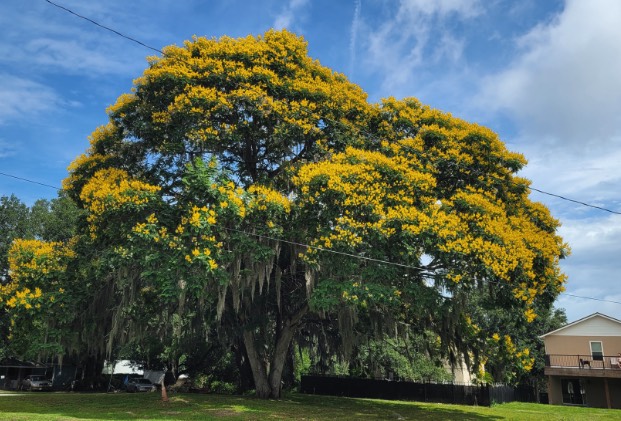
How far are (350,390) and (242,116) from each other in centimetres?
2053

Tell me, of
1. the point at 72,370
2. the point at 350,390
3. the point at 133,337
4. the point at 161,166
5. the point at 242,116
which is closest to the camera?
the point at 242,116

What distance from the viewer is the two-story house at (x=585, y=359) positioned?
2981 centimetres

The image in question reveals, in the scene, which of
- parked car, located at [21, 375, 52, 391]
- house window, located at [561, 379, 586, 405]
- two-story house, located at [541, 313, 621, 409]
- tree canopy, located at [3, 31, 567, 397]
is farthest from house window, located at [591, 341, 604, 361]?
parked car, located at [21, 375, 52, 391]

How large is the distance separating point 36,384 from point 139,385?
22.4ft

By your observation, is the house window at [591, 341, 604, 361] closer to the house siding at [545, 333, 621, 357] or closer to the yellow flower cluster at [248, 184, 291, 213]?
the house siding at [545, 333, 621, 357]

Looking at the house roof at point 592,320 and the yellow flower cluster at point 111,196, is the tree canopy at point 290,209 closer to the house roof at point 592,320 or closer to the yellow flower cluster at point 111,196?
the yellow flower cluster at point 111,196

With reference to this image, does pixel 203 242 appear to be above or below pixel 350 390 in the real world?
above

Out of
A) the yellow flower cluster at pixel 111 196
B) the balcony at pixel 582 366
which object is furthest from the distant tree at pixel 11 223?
the balcony at pixel 582 366

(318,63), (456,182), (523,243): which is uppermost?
(318,63)

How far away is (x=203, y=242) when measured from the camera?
13539 millimetres

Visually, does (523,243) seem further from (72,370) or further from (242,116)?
(72,370)

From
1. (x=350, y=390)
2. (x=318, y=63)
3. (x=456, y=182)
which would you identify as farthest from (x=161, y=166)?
(x=350, y=390)

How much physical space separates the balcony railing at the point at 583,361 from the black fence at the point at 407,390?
11.7 ft

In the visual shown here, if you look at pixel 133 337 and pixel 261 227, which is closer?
pixel 261 227
